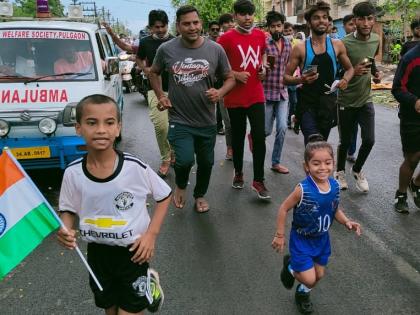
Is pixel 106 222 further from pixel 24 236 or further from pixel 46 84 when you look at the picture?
pixel 46 84

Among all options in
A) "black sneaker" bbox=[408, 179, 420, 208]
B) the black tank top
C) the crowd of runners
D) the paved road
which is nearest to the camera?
the crowd of runners

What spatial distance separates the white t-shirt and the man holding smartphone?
11.8 ft

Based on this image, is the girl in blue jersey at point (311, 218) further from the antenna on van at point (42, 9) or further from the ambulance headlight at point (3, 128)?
the antenna on van at point (42, 9)

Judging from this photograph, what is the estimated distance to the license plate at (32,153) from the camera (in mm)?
5473

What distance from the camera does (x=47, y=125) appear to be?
5.49m

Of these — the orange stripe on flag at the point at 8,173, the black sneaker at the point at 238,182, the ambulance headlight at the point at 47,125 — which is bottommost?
the black sneaker at the point at 238,182

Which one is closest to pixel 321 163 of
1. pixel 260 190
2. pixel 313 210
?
pixel 313 210

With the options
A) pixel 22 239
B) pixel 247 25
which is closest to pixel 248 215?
pixel 247 25

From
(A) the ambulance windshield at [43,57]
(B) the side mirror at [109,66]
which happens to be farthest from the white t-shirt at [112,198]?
(B) the side mirror at [109,66]

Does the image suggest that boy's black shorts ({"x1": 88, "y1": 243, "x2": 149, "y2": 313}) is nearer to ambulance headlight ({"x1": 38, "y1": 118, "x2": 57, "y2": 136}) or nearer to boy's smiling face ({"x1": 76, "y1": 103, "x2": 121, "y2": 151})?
boy's smiling face ({"x1": 76, "y1": 103, "x2": 121, "y2": 151})

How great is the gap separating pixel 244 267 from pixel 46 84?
354 centimetres

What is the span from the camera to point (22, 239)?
90.1 inches

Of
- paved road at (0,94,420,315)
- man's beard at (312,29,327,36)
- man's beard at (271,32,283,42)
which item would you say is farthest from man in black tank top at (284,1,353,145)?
man's beard at (271,32,283,42)

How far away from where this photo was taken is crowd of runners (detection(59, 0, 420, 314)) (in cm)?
240
